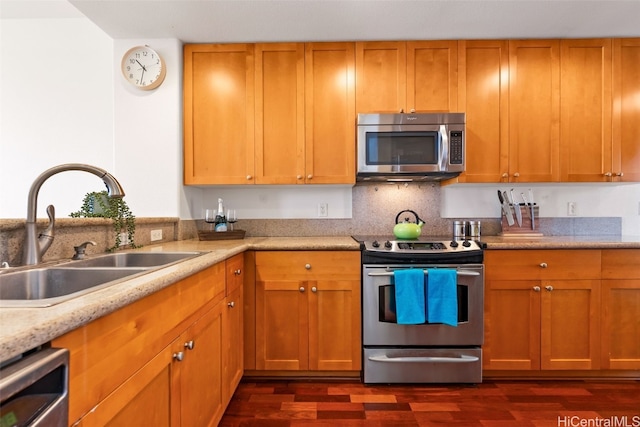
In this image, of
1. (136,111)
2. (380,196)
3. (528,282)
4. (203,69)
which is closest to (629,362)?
(528,282)

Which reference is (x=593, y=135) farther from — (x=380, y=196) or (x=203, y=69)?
(x=203, y=69)

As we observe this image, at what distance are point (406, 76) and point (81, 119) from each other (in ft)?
7.63

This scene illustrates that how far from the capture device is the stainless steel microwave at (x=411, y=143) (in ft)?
7.67

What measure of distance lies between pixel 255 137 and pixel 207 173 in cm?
42

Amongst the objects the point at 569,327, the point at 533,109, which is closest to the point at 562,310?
the point at 569,327

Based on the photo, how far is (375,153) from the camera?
93.8 inches

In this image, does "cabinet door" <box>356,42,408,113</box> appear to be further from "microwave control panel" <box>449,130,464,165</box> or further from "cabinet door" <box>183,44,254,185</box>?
"cabinet door" <box>183,44,254,185</box>

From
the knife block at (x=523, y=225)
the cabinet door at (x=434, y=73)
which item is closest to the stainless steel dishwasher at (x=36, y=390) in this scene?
the cabinet door at (x=434, y=73)

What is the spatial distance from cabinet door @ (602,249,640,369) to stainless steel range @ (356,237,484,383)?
759 millimetres

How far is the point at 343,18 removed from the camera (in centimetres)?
219

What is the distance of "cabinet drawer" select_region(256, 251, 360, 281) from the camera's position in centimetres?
219

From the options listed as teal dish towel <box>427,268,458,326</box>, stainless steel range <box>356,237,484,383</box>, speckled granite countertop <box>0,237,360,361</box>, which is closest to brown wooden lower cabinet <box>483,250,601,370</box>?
stainless steel range <box>356,237,484,383</box>
